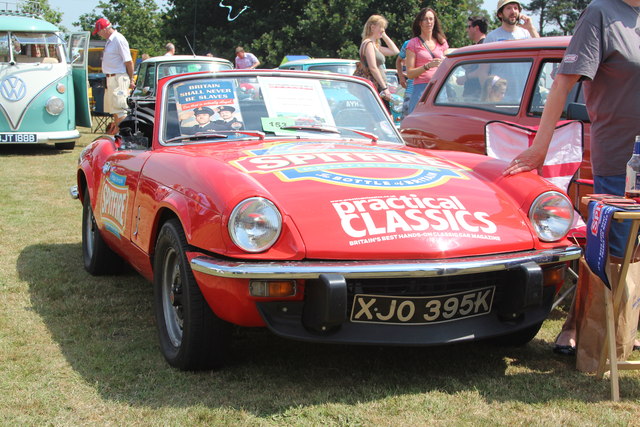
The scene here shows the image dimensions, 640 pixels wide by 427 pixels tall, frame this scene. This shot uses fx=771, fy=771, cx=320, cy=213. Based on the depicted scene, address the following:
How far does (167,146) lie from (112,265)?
1362mm

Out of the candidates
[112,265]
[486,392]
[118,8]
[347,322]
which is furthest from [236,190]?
[118,8]

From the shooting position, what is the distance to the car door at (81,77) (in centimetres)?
1188

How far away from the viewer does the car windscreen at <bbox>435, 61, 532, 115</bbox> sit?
5.52m

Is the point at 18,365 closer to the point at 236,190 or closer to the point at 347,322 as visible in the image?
the point at 236,190

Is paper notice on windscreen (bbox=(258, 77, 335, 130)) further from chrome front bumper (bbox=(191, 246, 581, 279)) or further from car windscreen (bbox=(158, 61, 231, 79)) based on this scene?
car windscreen (bbox=(158, 61, 231, 79))

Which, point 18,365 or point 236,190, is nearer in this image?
point 236,190

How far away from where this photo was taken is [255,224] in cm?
302

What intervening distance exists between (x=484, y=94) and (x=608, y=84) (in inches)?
94.3

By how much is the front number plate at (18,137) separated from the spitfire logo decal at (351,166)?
8.25 m

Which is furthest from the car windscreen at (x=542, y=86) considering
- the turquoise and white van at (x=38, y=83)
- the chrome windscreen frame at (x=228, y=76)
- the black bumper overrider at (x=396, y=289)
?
the turquoise and white van at (x=38, y=83)

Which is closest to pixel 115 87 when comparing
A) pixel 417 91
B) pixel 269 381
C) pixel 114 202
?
pixel 417 91

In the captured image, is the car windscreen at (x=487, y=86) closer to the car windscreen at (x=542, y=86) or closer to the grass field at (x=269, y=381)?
the car windscreen at (x=542, y=86)

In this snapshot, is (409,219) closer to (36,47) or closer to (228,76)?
(228,76)

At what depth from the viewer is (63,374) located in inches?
132
